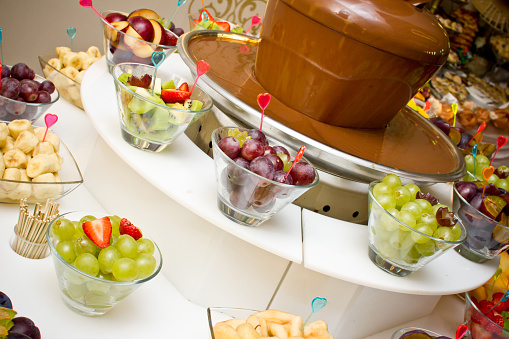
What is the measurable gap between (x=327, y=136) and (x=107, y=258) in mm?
629

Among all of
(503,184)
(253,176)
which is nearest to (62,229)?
(253,176)

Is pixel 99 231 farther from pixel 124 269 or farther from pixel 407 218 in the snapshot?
pixel 407 218

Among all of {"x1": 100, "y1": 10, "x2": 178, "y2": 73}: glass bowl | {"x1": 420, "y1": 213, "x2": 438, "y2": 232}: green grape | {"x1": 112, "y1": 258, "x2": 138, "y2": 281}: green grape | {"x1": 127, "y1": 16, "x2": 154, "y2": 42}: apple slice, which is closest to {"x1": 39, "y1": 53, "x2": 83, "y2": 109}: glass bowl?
{"x1": 100, "y1": 10, "x2": 178, "y2": 73}: glass bowl

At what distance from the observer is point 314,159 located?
4.01ft

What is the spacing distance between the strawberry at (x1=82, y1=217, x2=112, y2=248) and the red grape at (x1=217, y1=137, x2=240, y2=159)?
0.27m

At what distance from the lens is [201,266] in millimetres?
1151

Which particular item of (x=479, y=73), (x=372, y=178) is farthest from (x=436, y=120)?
(x=479, y=73)

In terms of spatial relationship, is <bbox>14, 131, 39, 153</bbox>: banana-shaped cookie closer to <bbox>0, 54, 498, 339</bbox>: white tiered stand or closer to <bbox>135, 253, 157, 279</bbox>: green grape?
<bbox>0, 54, 498, 339</bbox>: white tiered stand

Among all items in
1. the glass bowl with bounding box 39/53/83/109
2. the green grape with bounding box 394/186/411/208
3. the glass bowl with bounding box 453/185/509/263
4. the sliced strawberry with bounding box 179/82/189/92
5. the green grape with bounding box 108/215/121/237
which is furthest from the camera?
the glass bowl with bounding box 39/53/83/109

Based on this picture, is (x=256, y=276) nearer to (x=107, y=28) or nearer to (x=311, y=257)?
(x=311, y=257)

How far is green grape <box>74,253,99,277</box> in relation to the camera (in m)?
0.90

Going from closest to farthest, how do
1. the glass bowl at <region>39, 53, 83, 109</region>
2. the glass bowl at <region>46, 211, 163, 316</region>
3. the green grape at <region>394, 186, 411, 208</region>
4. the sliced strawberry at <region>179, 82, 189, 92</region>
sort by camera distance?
the glass bowl at <region>46, 211, 163, 316</region> < the green grape at <region>394, 186, 411, 208</region> < the sliced strawberry at <region>179, 82, 189, 92</region> < the glass bowl at <region>39, 53, 83, 109</region>

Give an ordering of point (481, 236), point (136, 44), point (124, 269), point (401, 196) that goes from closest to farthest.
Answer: point (124, 269) → point (401, 196) → point (481, 236) → point (136, 44)

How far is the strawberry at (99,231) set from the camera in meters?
0.93
